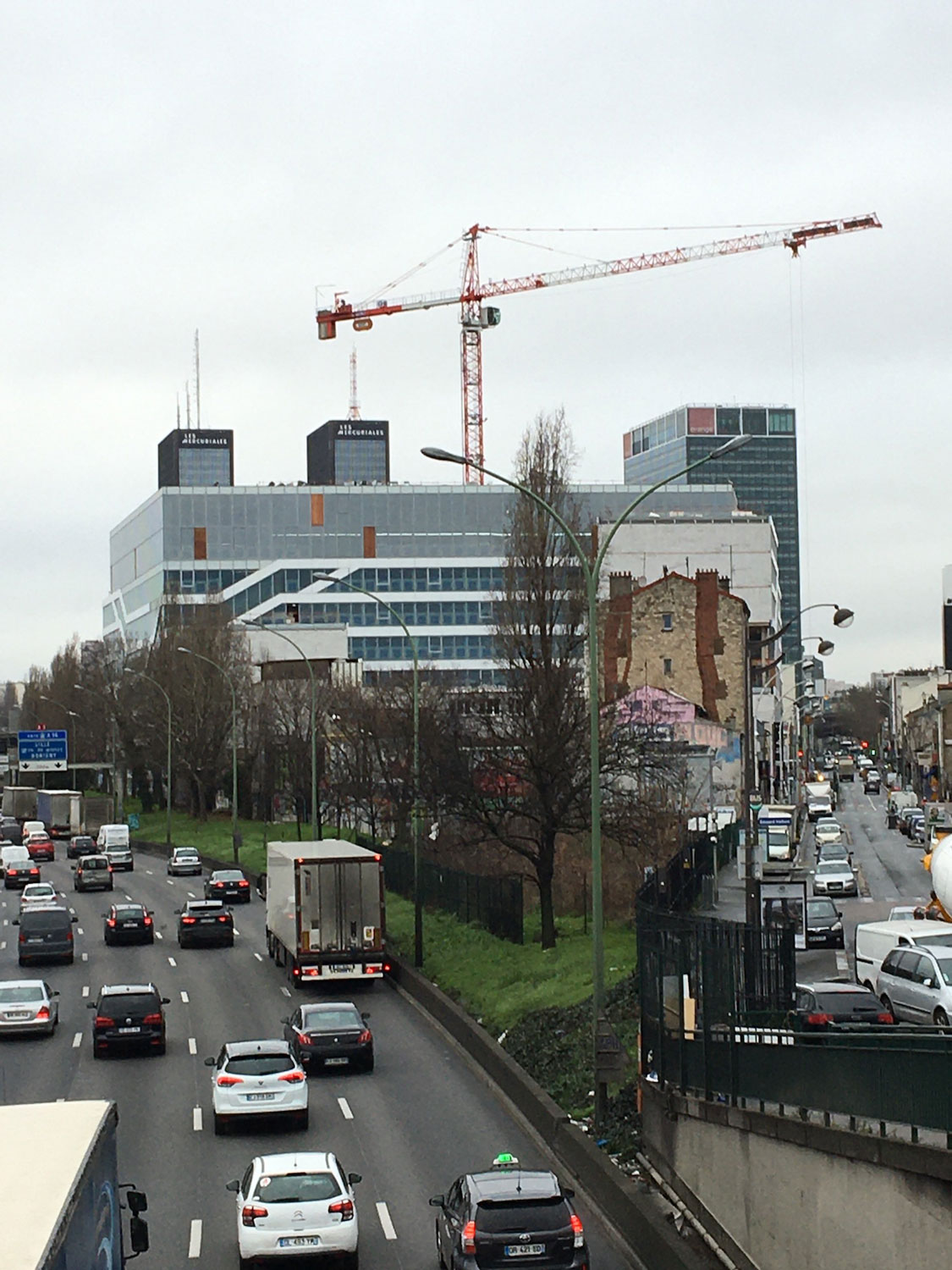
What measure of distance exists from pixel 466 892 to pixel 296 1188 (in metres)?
30.8

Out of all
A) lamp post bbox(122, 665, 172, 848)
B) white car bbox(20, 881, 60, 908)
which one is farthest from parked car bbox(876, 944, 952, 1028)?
lamp post bbox(122, 665, 172, 848)

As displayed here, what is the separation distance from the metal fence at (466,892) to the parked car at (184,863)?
20033 mm

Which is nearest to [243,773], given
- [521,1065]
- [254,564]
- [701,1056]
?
[254,564]

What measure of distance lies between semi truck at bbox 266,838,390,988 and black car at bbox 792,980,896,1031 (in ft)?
50.7

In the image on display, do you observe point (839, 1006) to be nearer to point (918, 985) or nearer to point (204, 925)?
point (918, 985)

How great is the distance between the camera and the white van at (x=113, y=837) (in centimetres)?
8882

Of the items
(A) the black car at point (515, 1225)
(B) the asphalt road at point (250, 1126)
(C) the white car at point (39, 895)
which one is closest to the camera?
(A) the black car at point (515, 1225)

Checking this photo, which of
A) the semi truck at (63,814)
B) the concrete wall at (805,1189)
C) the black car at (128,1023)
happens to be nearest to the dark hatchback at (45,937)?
the black car at (128,1023)

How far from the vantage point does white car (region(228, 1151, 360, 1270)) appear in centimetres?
1903

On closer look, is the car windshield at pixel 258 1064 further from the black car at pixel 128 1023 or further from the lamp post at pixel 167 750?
the lamp post at pixel 167 750

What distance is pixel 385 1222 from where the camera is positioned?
21844mm

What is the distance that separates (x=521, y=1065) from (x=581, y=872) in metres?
22.8

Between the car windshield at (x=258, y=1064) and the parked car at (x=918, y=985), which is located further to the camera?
the car windshield at (x=258, y=1064)

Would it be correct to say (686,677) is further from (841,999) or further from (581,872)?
(841,999)
